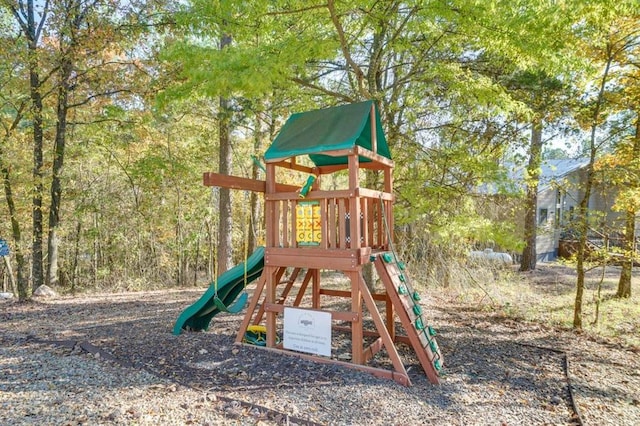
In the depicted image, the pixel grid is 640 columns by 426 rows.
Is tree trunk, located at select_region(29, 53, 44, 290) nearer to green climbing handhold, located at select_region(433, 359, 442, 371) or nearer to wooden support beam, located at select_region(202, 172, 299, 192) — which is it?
wooden support beam, located at select_region(202, 172, 299, 192)

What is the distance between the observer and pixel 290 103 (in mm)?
8070

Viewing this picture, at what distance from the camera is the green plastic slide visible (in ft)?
15.8

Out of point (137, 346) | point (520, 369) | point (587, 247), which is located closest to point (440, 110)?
point (587, 247)

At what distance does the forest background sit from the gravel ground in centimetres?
158

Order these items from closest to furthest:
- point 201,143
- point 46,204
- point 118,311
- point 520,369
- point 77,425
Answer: point 77,425
point 520,369
point 118,311
point 46,204
point 201,143

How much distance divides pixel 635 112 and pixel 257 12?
21.5ft

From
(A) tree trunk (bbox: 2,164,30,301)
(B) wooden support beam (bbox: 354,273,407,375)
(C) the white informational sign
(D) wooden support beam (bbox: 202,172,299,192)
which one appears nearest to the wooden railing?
(D) wooden support beam (bbox: 202,172,299,192)

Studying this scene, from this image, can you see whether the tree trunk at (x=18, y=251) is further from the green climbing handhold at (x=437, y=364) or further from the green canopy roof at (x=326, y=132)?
the green climbing handhold at (x=437, y=364)

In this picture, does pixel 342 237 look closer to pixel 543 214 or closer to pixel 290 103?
pixel 290 103

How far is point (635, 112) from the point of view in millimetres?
6957

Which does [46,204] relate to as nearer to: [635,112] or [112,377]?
[112,377]

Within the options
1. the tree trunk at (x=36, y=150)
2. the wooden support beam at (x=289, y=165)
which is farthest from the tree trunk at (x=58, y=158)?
the wooden support beam at (x=289, y=165)

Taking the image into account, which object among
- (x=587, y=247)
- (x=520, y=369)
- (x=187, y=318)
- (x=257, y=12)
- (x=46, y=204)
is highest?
(x=257, y=12)

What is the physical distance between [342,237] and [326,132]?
113cm
